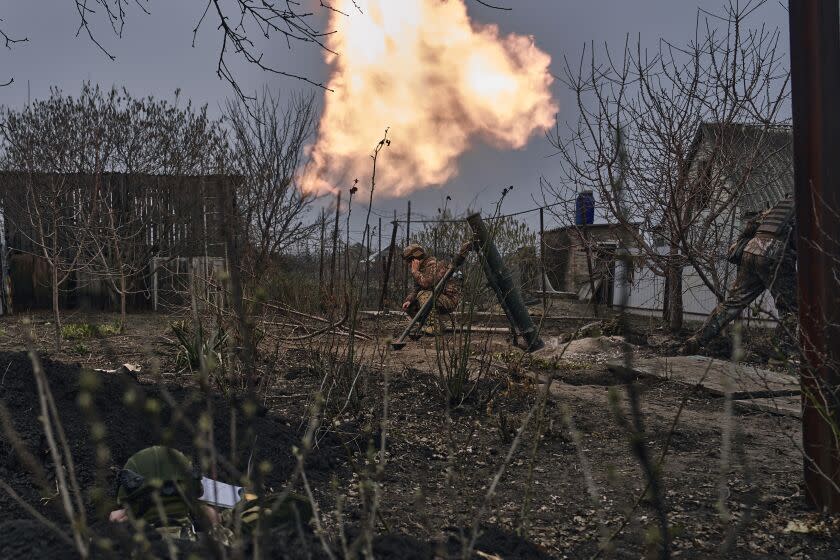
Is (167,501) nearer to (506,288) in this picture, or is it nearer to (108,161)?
(506,288)

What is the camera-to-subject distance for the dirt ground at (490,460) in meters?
2.95

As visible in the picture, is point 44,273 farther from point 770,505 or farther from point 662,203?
point 770,505

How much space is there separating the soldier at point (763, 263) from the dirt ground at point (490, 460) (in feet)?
7.54

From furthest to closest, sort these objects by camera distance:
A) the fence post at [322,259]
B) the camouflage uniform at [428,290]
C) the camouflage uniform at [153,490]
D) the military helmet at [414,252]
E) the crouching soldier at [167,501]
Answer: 1. the military helmet at [414,252]
2. the camouflage uniform at [428,290]
3. the fence post at [322,259]
4. the camouflage uniform at [153,490]
5. the crouching soldier at [167,501]

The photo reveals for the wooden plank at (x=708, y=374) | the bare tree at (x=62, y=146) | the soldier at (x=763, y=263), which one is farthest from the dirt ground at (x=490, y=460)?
the bare tree at (x=62, y=146)

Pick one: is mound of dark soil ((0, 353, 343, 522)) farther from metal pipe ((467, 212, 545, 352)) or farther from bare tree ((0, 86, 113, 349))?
bare tree ((0, 86, 113, 349))

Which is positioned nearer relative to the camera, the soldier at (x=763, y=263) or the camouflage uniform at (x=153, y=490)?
the camouflage uniform at (x=153, y=490)

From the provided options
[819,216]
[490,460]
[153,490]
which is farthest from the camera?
[490,460]

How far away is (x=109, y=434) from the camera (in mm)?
3723

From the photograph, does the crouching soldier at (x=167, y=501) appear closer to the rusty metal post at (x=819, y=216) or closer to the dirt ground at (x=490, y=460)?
the dirt ground at (x=490, y=460)

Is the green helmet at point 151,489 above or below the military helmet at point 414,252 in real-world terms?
below

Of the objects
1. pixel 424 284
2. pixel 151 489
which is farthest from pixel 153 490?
pixel 424 284

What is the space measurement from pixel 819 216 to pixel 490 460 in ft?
7.08

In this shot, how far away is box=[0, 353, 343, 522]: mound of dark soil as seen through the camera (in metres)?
3.38
